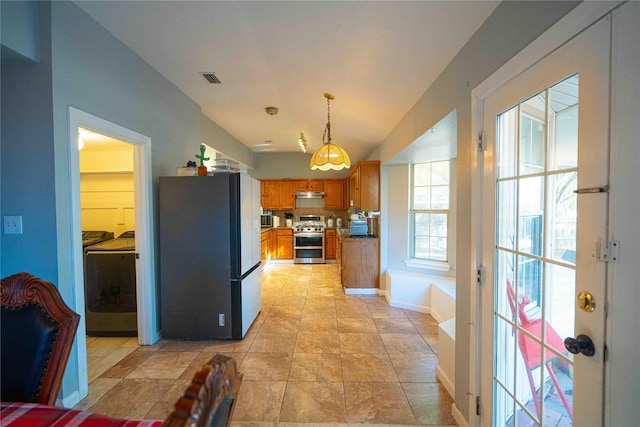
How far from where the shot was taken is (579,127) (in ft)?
2.96

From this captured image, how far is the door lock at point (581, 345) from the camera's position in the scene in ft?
2.81

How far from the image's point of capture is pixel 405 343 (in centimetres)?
261

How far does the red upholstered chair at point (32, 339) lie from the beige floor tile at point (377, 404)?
1.60 m

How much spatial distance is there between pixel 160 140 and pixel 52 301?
84.6 inches

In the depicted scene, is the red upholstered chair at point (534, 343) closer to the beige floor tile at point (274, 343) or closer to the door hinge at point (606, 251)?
the door hinge at point (606, 251)

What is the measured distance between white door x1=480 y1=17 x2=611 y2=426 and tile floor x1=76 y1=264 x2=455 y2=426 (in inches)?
25.5

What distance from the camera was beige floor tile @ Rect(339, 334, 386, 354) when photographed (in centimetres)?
246

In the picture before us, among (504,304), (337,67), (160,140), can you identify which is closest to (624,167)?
(504,304)

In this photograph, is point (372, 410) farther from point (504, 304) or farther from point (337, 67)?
point (337, 67)

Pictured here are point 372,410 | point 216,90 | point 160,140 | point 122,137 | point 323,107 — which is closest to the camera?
point 372,410

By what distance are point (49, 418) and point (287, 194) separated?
6.10 metres

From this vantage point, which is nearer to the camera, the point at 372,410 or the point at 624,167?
the point at 624,167

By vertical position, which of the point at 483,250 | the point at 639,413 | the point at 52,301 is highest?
the point at 483,250

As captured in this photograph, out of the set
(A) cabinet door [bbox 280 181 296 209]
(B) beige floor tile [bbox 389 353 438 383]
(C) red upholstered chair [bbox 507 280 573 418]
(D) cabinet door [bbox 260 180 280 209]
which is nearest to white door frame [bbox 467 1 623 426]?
(C) red upholstered chair [bbox 507 280 573 418]
